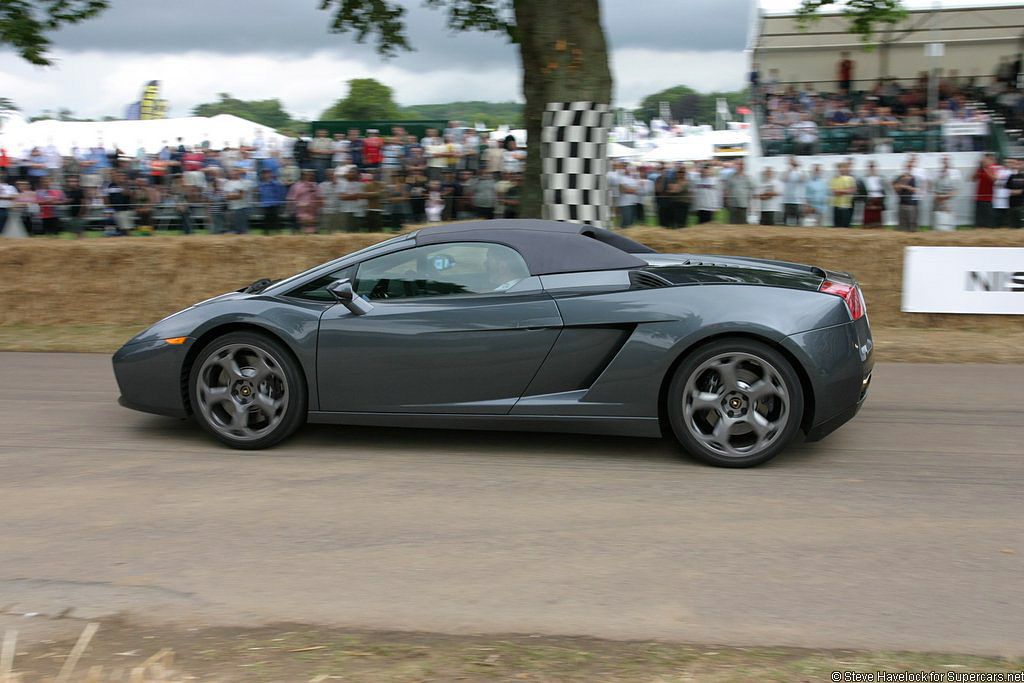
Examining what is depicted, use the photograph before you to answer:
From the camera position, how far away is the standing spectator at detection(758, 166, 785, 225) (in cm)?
1368

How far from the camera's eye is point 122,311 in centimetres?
1140

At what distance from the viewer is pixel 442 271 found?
552cm

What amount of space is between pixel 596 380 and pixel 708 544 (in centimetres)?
140

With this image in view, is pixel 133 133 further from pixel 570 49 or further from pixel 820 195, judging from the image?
pixel 820 195

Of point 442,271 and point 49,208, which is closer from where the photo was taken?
point 442,271

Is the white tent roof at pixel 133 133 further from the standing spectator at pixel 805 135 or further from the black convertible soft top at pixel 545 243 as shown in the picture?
the black convertible soft top at pixel 545 243

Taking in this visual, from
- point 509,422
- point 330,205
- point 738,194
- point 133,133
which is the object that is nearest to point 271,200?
point 330,205

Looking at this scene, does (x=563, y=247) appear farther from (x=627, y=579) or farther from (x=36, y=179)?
(x=36, y=179)

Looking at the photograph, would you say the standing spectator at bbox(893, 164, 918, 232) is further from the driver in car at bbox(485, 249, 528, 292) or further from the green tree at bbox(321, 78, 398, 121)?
the green tree at bbox(321, 78, 398, 121)

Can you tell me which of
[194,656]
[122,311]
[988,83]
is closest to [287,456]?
[194,656]

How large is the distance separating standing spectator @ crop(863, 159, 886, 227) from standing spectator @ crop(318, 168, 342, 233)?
691 centimetres

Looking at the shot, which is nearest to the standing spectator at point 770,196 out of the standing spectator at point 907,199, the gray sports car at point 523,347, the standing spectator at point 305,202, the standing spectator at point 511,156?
the standing spectator at point 907,199

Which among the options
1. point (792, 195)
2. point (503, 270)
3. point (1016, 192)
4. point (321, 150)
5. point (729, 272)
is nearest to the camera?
point (503, 270)

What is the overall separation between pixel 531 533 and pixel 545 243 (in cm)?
191
